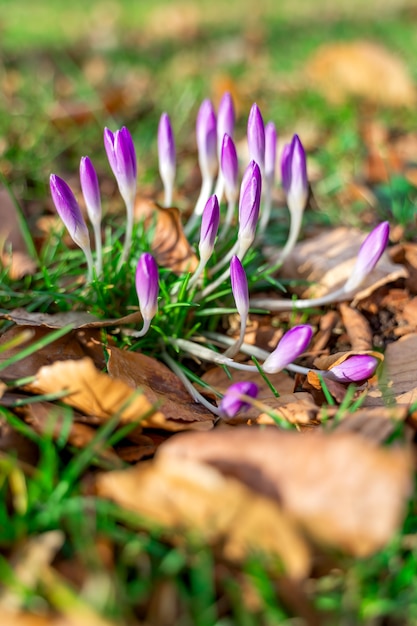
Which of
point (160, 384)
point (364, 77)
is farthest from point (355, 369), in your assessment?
point (364, 77)

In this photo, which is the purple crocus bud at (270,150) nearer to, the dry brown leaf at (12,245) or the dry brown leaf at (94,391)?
the dry brown leaf at (12,245)

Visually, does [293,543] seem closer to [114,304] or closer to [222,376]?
[222,376]

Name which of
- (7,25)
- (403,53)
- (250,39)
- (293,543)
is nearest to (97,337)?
(293,543)

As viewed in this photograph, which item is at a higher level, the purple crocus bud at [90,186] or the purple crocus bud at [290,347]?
the purple crocus bud at [90,186]

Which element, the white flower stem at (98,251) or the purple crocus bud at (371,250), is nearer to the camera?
the purple crocus bud at (371,250)

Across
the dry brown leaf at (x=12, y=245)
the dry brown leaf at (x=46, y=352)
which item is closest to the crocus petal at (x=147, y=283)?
the dry brown leaf at (x=46, y=352)
